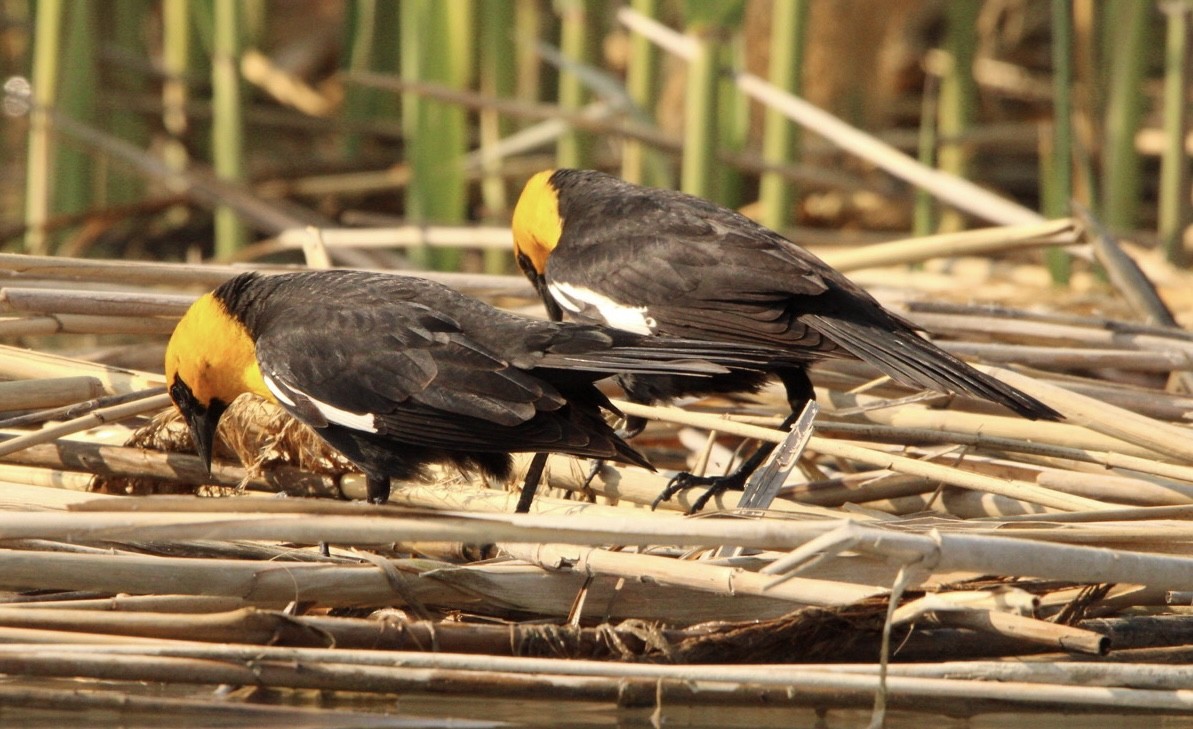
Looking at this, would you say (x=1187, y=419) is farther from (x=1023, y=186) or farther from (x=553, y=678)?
(x=1023, y=186)

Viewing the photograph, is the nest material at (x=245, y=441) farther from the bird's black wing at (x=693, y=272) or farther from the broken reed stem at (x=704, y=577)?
the broken reed stem at (x=704, y=577)

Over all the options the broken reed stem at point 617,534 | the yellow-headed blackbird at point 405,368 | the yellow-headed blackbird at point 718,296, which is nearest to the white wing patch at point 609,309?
the yellow-headed blackbird at point 718,296

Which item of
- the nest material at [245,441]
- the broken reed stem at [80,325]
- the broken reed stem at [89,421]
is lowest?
the nest material at [245,441]

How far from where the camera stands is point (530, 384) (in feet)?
10.0

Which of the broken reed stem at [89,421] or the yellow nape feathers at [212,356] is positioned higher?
the yellow nape feathers at [212,356]

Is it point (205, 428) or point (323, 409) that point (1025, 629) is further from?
point (205, 428)

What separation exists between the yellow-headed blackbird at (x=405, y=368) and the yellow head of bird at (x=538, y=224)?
0.83 metres

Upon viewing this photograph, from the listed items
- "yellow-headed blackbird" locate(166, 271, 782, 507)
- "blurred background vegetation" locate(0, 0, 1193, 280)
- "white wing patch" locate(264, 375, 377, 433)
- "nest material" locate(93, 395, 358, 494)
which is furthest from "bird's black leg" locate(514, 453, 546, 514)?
"blurred background vegetation" locate(0, 0, 1193, 280)

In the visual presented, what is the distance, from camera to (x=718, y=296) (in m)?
3.65

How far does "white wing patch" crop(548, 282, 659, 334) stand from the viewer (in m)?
3.73

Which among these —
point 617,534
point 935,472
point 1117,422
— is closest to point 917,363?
point 935,472

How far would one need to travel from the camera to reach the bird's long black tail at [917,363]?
10.3 feet

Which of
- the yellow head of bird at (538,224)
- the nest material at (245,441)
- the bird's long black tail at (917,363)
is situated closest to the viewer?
the bird's long black tail at (917,363)

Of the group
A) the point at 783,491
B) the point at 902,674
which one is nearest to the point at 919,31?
the point at 783,491
